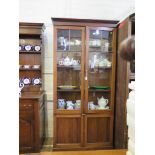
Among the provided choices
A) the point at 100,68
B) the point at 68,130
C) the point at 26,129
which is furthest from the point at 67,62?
the point at 26,129

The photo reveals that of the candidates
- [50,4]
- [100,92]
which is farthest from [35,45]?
[100,92]

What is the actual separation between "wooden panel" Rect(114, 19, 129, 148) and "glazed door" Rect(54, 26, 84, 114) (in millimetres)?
537

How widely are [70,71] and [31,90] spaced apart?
691mm

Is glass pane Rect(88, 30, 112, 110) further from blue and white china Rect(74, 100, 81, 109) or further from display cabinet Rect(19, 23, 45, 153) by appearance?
display cabinet Rect(19, 23, 45, 153)

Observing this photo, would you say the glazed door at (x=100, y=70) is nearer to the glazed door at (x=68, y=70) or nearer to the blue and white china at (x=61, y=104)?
the glazed door at (x=68, y=70)

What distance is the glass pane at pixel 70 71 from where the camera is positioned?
9.57ft

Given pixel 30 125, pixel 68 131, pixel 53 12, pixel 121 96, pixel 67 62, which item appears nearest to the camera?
pixel 30 125

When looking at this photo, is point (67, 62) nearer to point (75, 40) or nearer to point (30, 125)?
point (75, 40)

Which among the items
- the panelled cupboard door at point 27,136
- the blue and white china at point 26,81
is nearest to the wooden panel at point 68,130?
the panelled cupboard door at point 27,136

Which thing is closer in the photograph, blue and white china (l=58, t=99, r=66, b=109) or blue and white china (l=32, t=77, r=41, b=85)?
blue and white china (l=58, t=99, r=66, b=109)

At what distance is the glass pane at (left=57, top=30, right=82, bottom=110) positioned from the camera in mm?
2918

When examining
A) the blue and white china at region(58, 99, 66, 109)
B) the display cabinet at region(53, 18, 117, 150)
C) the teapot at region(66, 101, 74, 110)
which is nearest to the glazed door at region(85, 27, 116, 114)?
the display cabinet at region(53, 18, 117, 150)

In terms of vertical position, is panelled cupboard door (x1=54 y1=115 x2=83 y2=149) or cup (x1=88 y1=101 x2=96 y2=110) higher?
cup (x1=88 y1=101 x2=96 y2=110)

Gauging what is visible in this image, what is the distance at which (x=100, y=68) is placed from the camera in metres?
3.03
